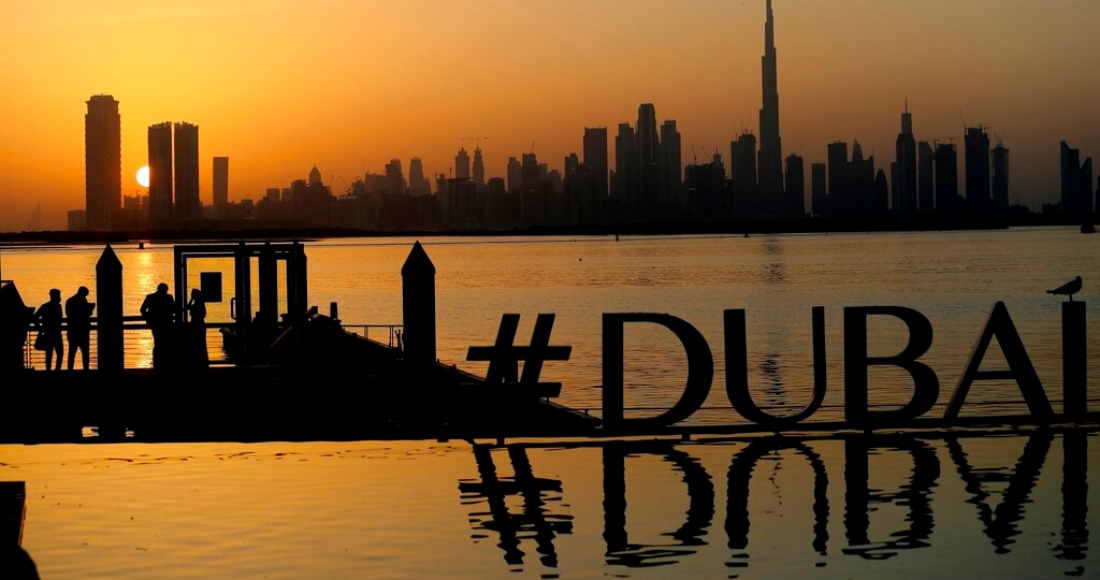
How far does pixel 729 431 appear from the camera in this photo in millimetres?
29969

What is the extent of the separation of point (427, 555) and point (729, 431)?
11510mm

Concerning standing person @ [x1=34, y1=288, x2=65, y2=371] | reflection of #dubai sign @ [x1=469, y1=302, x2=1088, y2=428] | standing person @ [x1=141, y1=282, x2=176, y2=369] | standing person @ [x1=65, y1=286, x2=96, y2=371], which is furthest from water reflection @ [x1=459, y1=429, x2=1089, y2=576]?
standing person @ [x1=34, y1=288, x2=65, y2=371]

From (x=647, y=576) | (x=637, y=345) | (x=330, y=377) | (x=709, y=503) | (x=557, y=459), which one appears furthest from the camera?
(x=637, y=345)

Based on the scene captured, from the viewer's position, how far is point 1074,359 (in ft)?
99.1

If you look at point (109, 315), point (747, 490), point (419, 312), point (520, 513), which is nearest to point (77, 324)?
point (109, 315)

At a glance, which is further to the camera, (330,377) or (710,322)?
(710,322)

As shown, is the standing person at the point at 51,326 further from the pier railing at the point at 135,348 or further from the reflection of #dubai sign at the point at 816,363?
the reflection of #dubai sign at the point at 816,363

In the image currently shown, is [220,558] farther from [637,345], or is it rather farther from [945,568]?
[637,345]

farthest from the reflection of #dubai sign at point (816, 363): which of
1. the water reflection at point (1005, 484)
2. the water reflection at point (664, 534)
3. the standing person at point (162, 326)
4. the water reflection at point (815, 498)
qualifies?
the standing person at point (162, 326)

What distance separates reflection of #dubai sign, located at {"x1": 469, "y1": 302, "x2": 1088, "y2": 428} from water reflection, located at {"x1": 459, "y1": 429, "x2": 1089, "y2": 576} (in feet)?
1.85

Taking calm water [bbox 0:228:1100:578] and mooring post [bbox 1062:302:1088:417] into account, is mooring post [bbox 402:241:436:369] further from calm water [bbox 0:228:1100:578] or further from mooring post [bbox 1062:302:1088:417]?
mooring post [bbox 1062:302:1088:417]

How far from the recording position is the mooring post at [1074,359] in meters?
30.2

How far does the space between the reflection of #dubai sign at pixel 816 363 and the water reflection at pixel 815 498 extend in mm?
564

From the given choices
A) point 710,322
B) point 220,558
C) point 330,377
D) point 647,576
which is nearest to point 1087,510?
point 647,576
